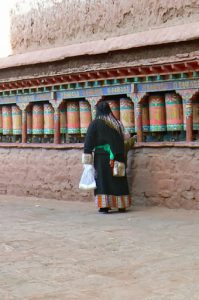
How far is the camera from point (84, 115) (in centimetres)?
1052

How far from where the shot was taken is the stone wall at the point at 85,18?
9.79 meters

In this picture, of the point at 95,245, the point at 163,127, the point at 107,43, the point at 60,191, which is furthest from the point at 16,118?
the point at 95,245

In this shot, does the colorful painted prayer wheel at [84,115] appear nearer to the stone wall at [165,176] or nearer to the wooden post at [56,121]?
the wooden post at [56,121]

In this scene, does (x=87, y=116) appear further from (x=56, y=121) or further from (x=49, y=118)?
(x=49, y=118)

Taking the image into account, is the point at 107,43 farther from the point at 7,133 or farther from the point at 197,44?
the point at 7,133

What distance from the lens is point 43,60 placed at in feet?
36.1

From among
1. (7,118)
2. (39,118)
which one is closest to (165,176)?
(39,118)

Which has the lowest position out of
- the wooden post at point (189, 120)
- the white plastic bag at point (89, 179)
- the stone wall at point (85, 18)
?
the white plastic bag at point (89, 179)

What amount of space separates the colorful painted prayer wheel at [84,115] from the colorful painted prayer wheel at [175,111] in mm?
1754

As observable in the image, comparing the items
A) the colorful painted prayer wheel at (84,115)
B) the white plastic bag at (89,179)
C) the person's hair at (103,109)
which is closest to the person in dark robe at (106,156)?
the person's hair at (103,109)

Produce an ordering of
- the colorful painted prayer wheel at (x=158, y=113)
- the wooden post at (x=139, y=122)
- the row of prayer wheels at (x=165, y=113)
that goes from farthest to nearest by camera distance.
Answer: the wooden post at (x=139, y=122) → the colorful painted prayer wheel at (x=158, y=113) → the row of prayer wheels at (x=165, y=113)

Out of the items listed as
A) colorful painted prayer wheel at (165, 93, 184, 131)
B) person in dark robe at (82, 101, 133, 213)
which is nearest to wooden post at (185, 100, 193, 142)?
colorful painted prayer wheel at (165, 93, 184, 131)

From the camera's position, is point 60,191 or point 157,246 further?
point 60,191

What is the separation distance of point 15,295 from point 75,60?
6.85 m
